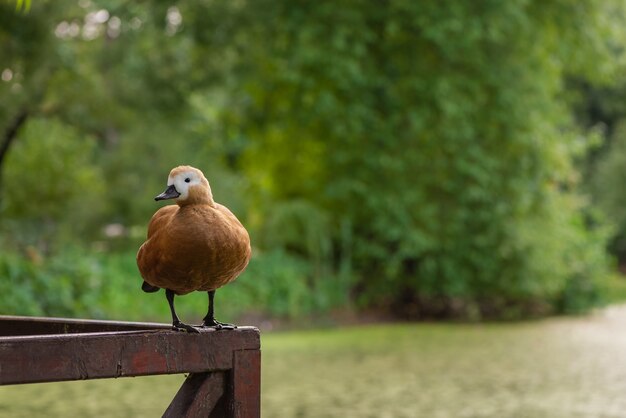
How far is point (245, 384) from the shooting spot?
253 centimetres

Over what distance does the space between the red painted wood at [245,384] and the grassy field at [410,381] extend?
3673 mm

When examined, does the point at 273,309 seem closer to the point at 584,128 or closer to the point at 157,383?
the point at 157,383

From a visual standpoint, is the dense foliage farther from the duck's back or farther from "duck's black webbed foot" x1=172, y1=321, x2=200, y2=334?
"duck's black webbed foot" x1=172, y1=321, x2=200, y2=334

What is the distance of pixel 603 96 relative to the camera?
72.0 feet

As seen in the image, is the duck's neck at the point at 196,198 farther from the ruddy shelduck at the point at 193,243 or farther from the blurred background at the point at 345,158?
the blurred background at the point at 345,158

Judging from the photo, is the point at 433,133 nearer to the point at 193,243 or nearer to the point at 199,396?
the point at 193,243

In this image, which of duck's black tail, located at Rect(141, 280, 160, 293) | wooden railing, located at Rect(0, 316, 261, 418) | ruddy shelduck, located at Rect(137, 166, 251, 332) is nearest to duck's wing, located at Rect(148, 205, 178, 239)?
ruddy shelduck, located at Rect(137, 166, 251, 332)

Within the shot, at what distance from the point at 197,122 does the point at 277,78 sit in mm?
1247

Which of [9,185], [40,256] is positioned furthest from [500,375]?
[9,185]

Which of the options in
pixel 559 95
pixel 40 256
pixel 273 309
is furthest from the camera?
pixel 559 95

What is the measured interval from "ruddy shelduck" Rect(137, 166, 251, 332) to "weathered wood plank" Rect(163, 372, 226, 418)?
191 millimetres

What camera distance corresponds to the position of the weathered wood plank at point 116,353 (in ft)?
7.25

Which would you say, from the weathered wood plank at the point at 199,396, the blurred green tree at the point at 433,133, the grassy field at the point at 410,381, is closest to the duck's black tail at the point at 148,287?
the weathered wood plank at the point at 199,396

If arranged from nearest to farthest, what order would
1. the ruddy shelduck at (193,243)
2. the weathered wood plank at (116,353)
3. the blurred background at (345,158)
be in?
1. the weathered wood plank at (116,353)
2. the ruddy shelduck at (193,243)
3. the blurred background at (345,158)
